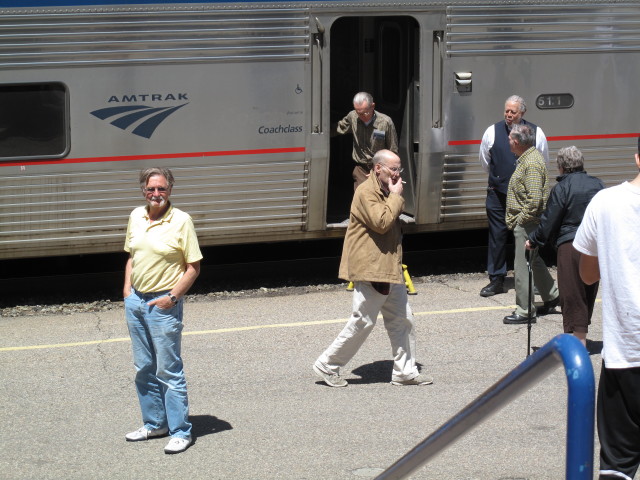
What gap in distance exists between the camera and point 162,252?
5492 millimetres

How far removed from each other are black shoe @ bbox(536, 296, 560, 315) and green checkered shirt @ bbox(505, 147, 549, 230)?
2.89 ft

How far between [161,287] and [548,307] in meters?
4.05

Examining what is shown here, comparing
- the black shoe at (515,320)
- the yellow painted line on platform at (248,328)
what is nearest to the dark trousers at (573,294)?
the black shoe at (515,320)

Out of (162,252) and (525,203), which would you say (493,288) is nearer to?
(525,203)

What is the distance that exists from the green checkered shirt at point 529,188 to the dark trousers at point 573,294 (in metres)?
0.85

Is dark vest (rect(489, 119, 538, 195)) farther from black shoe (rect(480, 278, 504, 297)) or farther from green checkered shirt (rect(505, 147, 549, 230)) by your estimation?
green checkered shirt (rect(505, 147, 549, 230))

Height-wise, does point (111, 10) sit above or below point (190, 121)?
above

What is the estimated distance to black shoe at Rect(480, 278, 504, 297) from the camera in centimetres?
904

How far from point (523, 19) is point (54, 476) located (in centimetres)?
642

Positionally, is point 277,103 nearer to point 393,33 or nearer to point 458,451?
point 393,33

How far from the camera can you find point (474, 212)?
984 centimetres

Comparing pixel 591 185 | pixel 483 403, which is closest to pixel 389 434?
pixel 591 185

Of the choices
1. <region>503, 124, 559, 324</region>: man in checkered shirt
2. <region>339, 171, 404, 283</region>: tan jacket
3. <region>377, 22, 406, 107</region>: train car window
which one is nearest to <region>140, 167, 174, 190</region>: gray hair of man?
<region>339, 171, 404, 283</region>: tan jacket

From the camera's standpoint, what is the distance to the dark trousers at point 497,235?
9055 millimetres
